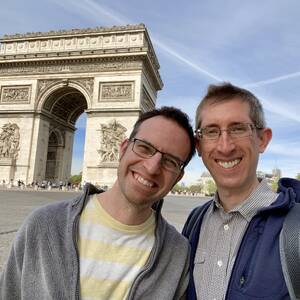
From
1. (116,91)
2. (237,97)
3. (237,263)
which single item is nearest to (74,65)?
(116,91)

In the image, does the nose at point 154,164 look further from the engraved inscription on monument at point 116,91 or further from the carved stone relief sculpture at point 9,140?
the carved stone relief sculpture at point 9,140

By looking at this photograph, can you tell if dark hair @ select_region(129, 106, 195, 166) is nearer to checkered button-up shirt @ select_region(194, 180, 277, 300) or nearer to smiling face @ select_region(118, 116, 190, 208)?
smiling face @ select_region(118, 116, 190, 208)

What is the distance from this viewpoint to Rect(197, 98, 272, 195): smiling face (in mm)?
1658

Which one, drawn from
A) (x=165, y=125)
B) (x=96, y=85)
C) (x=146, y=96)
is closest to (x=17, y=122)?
(x=96, y=85)

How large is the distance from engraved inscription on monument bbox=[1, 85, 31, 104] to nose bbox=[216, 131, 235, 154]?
89.4 feet

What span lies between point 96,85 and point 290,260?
2525 centimetres

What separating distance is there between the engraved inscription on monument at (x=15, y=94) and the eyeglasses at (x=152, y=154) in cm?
2713

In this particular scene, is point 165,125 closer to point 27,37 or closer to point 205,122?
point 205,122

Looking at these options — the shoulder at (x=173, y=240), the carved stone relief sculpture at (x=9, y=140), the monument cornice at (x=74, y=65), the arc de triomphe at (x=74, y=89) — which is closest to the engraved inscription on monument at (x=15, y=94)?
the arc de triomphe at (x=74, y=89)

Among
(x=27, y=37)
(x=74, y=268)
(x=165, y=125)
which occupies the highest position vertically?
(x=27, y=37)

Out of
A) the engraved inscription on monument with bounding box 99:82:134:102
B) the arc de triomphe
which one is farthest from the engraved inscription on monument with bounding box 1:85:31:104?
the engraved inscription on monument with bounding box 99:82:134:102

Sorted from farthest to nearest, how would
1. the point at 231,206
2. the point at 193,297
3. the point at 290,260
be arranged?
the point at 231,206 → the point at 193,297 → the point at 290,260

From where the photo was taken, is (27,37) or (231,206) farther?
(27,37)

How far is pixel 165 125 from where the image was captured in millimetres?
1712
